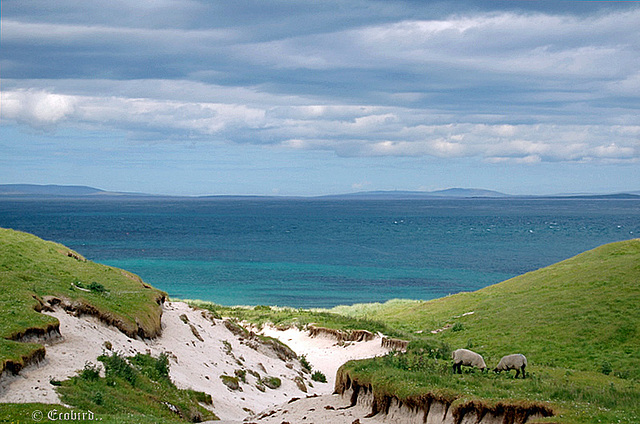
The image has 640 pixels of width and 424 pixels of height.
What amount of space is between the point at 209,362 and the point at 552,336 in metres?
18.6

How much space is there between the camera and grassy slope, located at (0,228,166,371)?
1970cm

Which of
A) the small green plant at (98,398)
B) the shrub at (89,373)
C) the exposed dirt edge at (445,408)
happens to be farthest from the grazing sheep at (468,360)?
the shrub at (89,373)

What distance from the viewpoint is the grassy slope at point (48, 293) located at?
19703mm

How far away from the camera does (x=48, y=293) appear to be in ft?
81.6

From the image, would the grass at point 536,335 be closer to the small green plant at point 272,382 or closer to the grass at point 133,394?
the grass at point 133,394

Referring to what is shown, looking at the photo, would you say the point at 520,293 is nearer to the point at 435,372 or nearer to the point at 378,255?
the point at 435,372

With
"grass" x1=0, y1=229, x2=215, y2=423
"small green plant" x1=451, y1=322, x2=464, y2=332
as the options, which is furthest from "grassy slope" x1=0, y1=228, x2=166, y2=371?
"small green plant" x1=451, y1=322, x2=464, y2=332

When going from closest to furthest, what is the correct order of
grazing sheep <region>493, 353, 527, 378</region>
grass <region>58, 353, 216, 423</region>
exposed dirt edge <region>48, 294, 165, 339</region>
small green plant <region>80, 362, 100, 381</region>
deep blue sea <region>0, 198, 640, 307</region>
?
grass <region>58, 353, 216, 423</region> < small green plant <region>80, 362, 100, 381</region> < grazing sheep <region>493, 353, 527, 378</region> < exposed dirt edge <region>48, 294, 165, 339</region> < deep blue sea <region>0, 198, 640, 307</region>

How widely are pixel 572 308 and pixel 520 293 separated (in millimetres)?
8169

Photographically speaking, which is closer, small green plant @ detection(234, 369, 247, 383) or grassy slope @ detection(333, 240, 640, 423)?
grassy slope @ detection(333, 240, 640, 423)

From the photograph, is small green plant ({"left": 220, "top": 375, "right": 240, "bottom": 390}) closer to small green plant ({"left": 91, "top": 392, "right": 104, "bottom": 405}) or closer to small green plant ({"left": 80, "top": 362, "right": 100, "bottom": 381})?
small green plant ({"left": 80, "top": 362, "right": 100, "bottom": 381})

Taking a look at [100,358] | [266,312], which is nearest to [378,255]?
[266,312]

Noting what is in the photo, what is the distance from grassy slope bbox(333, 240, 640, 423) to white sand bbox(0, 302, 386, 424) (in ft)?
11.3

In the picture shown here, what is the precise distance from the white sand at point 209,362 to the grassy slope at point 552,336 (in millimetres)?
3433
